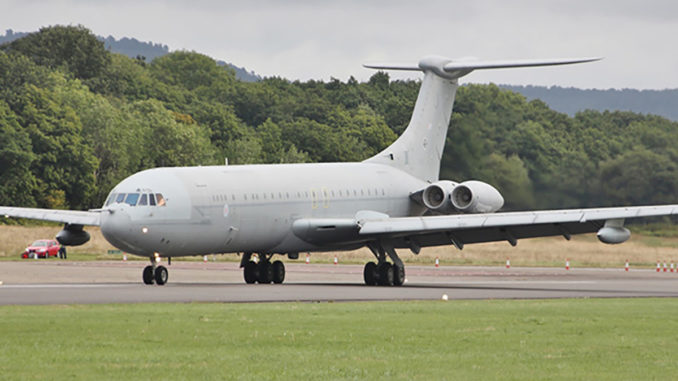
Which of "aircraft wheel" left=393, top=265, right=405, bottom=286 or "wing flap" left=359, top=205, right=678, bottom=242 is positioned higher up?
"wing flap" left=359, top=205, right=678, bottom=242

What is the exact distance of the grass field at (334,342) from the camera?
1719cm

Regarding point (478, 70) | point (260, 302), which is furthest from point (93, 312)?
point (478, 70)

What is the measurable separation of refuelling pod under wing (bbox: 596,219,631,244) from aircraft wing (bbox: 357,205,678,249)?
0.06 meters

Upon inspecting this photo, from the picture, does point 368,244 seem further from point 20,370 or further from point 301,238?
point 20,370

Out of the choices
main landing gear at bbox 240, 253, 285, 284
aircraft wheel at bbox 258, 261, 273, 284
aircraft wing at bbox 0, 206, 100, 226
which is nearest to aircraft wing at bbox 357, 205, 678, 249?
main landing gear at bbox 240, 253, 285, 284

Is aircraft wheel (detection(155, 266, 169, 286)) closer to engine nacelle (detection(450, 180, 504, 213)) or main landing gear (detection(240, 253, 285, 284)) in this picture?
main landing gear (detection(240, 253, 285, 284))

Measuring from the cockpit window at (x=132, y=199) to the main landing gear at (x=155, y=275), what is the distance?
2104 millimetres

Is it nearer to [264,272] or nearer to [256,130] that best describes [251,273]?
[264,272]

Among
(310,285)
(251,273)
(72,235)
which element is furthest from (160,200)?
(251,273)

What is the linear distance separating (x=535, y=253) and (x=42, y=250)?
28.2 m

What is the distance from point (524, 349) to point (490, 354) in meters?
0.94

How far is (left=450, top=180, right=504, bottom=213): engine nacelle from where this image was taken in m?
45.5

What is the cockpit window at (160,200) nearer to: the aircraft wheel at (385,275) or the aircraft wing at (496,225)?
the aircraft wing at (496,225)

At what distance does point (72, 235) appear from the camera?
41312 millimetres
